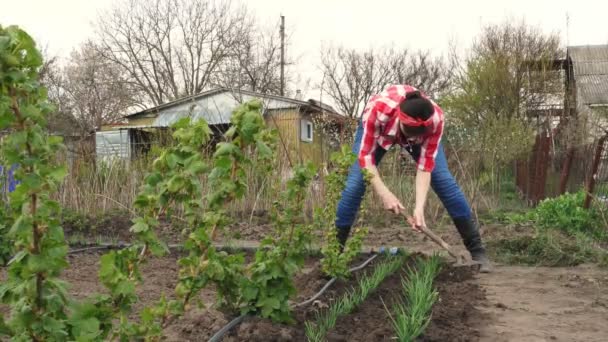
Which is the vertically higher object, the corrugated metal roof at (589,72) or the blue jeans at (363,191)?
the corrugated metal roof at (589,72)

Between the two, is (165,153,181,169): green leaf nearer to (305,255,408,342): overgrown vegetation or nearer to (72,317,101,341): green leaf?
(72,317,101,341): green leaf

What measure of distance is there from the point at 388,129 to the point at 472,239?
1244 mm

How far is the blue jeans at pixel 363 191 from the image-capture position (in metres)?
3.89

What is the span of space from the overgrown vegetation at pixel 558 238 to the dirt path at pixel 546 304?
0.86 feet

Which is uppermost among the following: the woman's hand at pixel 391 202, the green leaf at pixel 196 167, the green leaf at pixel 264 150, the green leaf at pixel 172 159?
the green leaf at pixel 264 150

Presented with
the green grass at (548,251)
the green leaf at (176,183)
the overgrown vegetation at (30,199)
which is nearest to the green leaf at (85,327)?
the overgrown vegetation at (30,199)

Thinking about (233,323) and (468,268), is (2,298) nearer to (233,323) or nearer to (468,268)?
(233,323)

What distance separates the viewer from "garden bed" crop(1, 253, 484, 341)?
2.30 metres

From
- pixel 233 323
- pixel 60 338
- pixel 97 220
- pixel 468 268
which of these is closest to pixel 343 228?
pixel 468 268

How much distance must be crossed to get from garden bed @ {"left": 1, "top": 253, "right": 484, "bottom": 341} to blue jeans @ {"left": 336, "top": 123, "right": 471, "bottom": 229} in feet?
1.31

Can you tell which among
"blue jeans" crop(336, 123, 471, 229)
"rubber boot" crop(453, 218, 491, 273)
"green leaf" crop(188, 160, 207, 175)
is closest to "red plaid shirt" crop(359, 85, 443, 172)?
"blue jeans" crop(336, 123, 471, 229)

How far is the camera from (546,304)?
128 inches

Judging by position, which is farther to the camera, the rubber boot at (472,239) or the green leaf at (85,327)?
the rubber boot at (472,239)

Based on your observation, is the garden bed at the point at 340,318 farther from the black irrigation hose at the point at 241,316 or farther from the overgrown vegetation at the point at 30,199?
the overgrown vegetation at the point at 30,199
